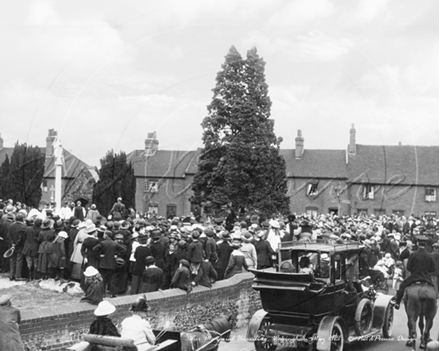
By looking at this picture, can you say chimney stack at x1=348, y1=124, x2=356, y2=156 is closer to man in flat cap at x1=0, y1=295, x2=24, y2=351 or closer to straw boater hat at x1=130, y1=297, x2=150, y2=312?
straw boater hat at x1=130, y1=297, x2=150, y2=312

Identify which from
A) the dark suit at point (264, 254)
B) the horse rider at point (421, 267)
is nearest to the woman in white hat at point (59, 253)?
the dark suit at point (264, 254)

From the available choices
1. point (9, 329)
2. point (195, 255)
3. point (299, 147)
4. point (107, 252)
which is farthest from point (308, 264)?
point (299, 147)

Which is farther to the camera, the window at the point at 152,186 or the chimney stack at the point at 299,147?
the chimney stack at the point at 299,147

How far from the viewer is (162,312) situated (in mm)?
10703

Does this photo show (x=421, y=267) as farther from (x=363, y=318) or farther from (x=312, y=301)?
(x=312, y=301)

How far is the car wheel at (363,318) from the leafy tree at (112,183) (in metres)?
31.8

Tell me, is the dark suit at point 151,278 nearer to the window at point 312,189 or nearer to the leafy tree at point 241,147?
the leafy tree at point 241,147

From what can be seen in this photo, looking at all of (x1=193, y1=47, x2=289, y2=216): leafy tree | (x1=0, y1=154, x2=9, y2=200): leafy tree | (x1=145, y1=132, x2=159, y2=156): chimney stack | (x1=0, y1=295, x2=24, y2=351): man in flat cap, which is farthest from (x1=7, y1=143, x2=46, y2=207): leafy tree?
(x1=0, y1=295, x2=24, y2=351): man in flat cap

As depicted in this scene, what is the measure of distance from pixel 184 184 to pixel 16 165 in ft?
56.8

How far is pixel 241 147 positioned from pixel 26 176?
1965 cm

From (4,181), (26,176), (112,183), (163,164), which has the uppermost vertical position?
(163,164)

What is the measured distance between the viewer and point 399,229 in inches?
1235

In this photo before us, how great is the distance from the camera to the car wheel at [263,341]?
1007 cm

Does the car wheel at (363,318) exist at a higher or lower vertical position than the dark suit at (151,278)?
lower
